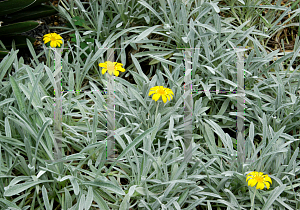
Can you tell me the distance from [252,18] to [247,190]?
4.05 feet

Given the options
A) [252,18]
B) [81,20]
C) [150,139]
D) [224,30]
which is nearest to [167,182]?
[150,139]

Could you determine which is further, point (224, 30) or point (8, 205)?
point (224, 30)

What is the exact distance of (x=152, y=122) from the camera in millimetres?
1524

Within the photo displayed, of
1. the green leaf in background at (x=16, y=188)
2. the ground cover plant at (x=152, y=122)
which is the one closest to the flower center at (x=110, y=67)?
the ground cover plant at (x=152, y=122)

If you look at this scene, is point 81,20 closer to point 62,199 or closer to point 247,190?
point 62,199

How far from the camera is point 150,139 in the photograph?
1328mm

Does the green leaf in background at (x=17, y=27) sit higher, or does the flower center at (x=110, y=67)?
the green leaf in background at (x=17, y=27)

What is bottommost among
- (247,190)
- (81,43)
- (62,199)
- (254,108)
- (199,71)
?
(247,190)

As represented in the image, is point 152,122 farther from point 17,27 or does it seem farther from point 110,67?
point 17,27

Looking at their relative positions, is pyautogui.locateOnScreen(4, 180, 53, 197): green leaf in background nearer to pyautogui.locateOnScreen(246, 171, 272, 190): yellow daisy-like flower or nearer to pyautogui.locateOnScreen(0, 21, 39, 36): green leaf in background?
pyautogui.locateOnScreen(246, 171, 272, 190): yellow daisy-like flower

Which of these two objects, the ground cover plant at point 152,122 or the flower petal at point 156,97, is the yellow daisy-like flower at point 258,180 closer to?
the ground cover plant at point 152,122

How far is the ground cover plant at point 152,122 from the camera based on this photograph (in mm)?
1296

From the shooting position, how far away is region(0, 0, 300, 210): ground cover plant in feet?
4.25

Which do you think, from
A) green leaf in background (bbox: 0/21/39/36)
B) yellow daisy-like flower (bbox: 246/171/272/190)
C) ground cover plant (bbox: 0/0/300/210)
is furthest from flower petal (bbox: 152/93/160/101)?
green leaf in background (bbox: 0/21/39/36)
